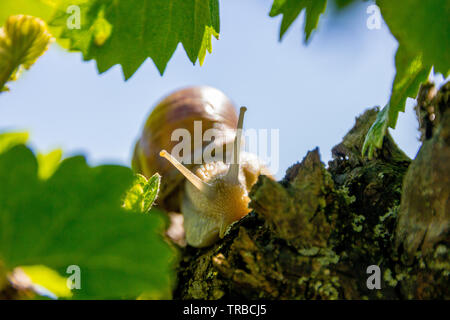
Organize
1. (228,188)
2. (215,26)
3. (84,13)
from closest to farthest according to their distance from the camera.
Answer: (84,13) < (215,26) < (228,188)

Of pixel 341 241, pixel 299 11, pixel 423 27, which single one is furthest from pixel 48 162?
pixel 299 11

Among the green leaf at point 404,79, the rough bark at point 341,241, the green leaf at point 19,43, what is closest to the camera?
the green leaf at point 19,43

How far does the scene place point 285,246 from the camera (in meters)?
1.11

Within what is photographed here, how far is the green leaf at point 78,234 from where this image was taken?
0.65 meters

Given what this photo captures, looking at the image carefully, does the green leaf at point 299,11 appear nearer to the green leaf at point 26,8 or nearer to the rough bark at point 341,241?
the rough bark at point 341,241

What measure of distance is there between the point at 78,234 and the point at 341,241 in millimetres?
696

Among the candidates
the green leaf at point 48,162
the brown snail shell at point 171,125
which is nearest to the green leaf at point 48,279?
the green leaf at point 48,162

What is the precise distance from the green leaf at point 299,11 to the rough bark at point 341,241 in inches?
18.6

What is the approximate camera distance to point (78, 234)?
0.67 m

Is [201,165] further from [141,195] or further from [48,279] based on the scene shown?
[48,279]

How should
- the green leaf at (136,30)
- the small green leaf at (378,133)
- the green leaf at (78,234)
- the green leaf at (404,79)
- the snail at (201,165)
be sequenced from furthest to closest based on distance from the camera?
the snail at (201,165) < the green leaf at (136,30) < the small green leaf at (378,133) < the green leaf at (404,79) < the green leaf at (78,234)
